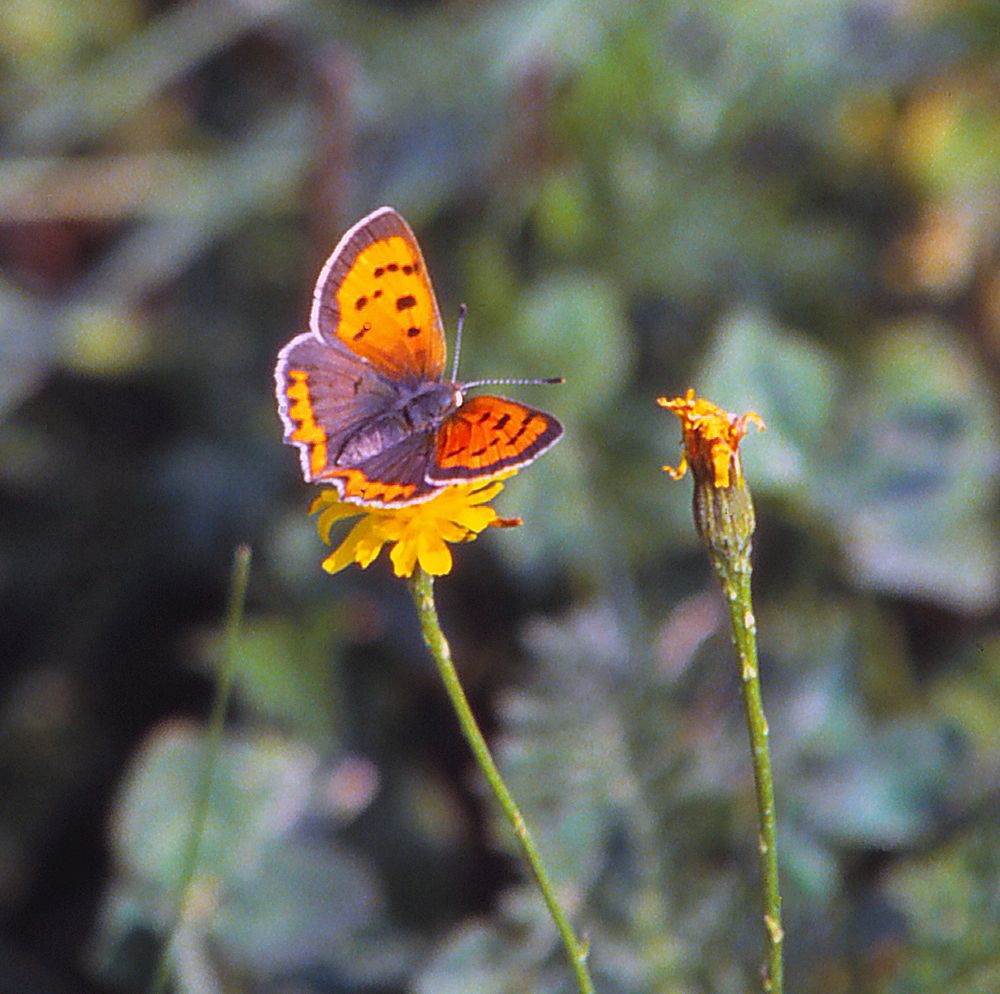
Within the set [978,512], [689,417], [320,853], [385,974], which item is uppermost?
[978,512]

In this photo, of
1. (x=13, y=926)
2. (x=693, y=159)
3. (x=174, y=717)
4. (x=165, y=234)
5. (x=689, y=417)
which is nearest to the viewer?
(x=689, y=417)

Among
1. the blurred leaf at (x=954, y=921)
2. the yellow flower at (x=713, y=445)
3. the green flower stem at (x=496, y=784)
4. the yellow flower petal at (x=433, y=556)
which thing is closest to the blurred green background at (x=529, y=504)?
the blurred leaf at (x=954, y=921)

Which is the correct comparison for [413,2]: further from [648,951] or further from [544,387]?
[648,951]

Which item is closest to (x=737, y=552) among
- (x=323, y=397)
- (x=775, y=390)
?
(x=323, y=397)

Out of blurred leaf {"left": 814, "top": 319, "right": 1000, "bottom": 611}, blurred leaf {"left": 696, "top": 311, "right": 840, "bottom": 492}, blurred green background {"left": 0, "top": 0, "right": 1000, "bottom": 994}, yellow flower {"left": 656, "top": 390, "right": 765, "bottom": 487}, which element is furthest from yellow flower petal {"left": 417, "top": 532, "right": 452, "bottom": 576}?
blurred leaf {"left": 814, "top": 319, "right": 1000, "bottom": 611}

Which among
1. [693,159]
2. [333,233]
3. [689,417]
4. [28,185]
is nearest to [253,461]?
[333,233]

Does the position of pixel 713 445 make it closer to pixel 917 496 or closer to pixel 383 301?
pixel 383 301
